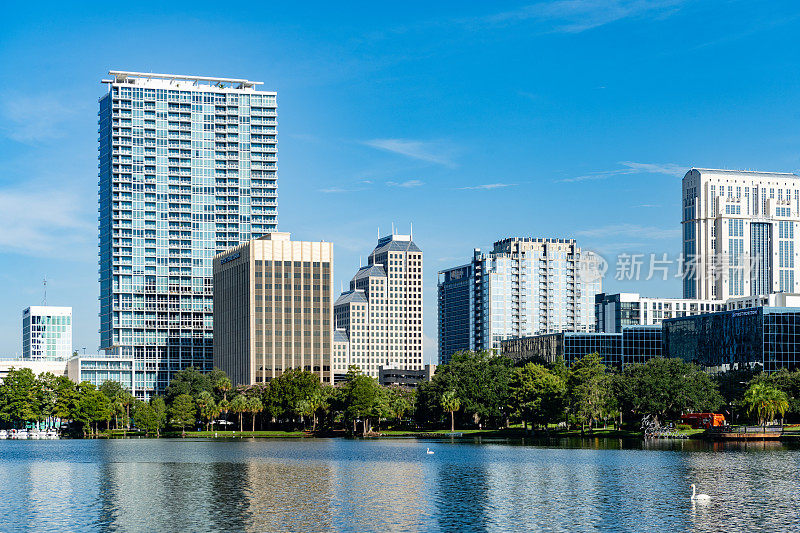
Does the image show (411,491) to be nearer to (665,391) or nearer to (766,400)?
(665,391)

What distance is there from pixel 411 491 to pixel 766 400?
110 metres

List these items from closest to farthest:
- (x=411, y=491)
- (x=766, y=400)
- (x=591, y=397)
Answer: (x=411, y=491) → (x=766, y=400) → (x=591, y=397)

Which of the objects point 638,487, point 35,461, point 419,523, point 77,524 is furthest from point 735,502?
point 35,461

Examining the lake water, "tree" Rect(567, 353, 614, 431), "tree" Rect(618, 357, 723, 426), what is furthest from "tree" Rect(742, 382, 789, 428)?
the lake water

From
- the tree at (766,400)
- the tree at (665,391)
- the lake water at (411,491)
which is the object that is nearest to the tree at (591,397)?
the tree at (665,391)

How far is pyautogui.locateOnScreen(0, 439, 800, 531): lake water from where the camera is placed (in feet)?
256

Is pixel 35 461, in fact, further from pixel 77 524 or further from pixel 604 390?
pixel 604 390

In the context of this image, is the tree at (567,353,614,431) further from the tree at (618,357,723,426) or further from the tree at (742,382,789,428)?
the tree at (742,382,789,428)

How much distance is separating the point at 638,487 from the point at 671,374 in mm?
101775

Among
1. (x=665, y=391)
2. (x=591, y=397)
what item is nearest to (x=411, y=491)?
(x=591, y=397)

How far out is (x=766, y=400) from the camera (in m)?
188

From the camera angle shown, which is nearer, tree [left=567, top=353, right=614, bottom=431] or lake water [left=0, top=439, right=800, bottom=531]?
lake water [left=0, top=439, right=800, bottom=531]

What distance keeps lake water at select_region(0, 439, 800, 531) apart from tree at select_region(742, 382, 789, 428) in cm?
3273

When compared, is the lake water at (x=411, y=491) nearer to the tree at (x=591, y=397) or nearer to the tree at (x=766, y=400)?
the tree at (x=766, y=400)
